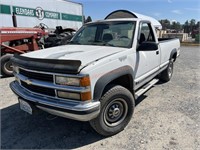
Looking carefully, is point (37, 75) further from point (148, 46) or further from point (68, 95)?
point (148, 46)

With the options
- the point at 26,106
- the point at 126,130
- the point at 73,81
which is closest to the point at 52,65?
the point at 73,81

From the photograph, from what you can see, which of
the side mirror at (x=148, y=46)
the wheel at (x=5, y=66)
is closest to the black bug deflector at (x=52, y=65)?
the side mirror at (x=148, y=46)

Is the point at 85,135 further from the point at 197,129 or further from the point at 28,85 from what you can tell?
the point at 197,129

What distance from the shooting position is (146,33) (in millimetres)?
4402

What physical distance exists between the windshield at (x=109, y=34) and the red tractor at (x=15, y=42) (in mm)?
3748

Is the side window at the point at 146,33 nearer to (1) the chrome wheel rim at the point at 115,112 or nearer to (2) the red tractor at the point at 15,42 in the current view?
(1) the chrome wheel rim at the point at 115,112

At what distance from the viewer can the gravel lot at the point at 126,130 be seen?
9.29 ft

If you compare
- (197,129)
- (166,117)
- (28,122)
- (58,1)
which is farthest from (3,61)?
(58,1)

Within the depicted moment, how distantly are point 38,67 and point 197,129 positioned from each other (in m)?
2.80

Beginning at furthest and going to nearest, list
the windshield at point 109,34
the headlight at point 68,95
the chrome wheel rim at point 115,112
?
1. the windshield at point 109,34
2. the chrome wheel rim at point 115,112
3. the headlight at point 68,95

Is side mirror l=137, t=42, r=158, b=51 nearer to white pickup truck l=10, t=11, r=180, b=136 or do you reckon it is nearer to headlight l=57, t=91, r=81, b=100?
white pickup truck l=10, t=11, r=180, b=136

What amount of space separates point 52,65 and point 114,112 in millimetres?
1276

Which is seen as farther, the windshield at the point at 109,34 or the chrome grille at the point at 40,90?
the windshield at the point at 109,34

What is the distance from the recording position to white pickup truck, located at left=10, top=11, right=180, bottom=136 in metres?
2.43
